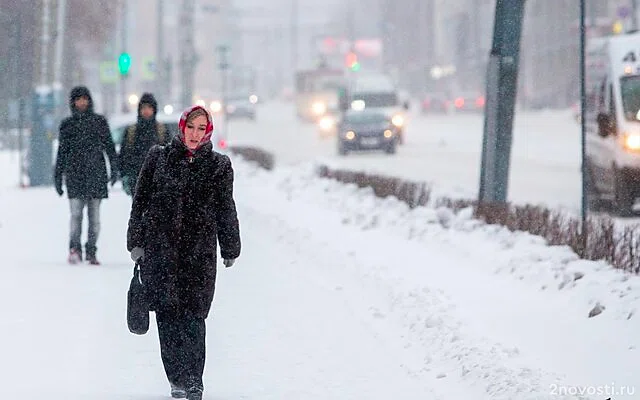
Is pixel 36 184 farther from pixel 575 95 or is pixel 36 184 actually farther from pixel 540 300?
pixel 575 95

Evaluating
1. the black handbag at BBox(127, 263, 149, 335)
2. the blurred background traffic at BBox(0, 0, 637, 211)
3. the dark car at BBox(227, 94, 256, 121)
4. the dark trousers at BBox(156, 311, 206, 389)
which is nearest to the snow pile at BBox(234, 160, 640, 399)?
the dark trousers at BBox(156, 311, 206, 389)

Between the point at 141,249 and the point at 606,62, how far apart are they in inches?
632

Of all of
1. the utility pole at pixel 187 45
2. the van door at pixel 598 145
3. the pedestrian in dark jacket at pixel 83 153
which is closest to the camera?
the pedestrian in dark jacket at pixel 83 153

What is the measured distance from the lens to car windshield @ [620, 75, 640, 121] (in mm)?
20969

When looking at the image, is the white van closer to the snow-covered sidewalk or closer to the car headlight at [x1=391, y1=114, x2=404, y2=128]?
the snow-covered sidewalk

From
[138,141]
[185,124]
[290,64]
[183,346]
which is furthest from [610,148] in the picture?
[290,64]

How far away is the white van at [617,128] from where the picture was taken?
20219 mm

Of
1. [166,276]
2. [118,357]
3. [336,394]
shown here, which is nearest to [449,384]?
[336,394]

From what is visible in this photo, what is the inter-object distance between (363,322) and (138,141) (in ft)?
15.4

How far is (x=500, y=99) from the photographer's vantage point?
17.6 m

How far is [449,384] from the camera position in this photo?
805cm

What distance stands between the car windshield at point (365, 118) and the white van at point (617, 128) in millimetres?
19905

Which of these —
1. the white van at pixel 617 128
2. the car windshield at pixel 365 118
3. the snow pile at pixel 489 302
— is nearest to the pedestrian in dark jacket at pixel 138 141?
the snow pile at pixel 489 302

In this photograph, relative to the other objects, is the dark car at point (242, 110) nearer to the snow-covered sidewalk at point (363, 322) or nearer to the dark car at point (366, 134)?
the dark car at point (366, 134)
